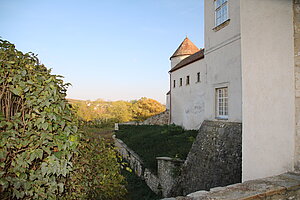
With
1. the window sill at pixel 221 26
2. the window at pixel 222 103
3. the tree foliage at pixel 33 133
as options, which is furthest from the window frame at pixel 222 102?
the tree foliage at pixel 33 133

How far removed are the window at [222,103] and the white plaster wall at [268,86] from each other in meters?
3.12

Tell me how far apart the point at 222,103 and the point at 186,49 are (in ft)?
52.3

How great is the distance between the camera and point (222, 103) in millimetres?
7164

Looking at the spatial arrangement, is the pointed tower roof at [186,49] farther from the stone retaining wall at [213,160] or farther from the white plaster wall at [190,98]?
the stone retaining wall at [213,160]

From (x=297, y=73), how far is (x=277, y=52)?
1.68ft

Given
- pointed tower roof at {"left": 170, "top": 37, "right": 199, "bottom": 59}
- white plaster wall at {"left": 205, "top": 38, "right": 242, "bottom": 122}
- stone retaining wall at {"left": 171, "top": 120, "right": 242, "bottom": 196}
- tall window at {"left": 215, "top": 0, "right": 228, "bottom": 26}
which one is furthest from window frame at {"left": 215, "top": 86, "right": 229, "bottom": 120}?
pointed tower roof at {"left": 170, "top": 37, "right": 199, "bottom": 59}

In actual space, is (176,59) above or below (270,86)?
above

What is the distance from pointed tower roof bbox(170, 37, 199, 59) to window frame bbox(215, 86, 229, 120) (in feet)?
50.1

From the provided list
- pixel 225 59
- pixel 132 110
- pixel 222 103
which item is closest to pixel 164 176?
pixel 222 103

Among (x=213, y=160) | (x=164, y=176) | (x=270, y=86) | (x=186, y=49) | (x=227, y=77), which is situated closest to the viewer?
(x=270, y=86)

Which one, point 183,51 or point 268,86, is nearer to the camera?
point 268,86

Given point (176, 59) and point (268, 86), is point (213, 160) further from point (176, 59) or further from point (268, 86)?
point (176, 59)

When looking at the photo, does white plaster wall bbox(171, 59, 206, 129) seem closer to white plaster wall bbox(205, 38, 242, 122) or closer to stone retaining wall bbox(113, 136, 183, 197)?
white plaster wall bbox(205, 38, 242, 122)

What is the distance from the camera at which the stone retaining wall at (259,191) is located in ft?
9.18
